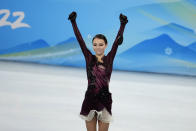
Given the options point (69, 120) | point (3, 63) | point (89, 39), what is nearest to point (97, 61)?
point (69, 120)

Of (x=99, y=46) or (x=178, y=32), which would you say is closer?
(x=99, y=46)

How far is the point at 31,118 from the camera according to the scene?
3707mm

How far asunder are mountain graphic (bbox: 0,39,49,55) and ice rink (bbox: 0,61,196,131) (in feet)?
3.02

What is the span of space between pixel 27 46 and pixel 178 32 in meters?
3.37

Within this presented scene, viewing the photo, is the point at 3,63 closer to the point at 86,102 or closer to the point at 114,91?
the point at 114,91

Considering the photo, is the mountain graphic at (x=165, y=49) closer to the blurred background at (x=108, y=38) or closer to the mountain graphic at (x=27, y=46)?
the blurred background at (x=108, y=38)

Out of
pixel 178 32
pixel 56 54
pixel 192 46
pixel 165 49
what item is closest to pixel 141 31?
pixel 165 49

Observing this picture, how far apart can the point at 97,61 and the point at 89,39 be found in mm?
6528

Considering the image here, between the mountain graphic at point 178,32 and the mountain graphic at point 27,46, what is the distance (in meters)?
2.44

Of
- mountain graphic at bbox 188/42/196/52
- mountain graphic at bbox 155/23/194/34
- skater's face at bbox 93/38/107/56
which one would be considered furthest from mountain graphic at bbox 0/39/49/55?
skater's face at bbox 93/38/107/56

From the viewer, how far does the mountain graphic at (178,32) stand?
29.2 feet

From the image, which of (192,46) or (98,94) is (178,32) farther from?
(98,94)

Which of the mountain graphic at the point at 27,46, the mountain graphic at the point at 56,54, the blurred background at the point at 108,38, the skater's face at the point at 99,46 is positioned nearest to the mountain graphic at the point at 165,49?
the blurred background at the point at 108,38

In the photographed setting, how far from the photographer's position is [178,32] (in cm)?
889
